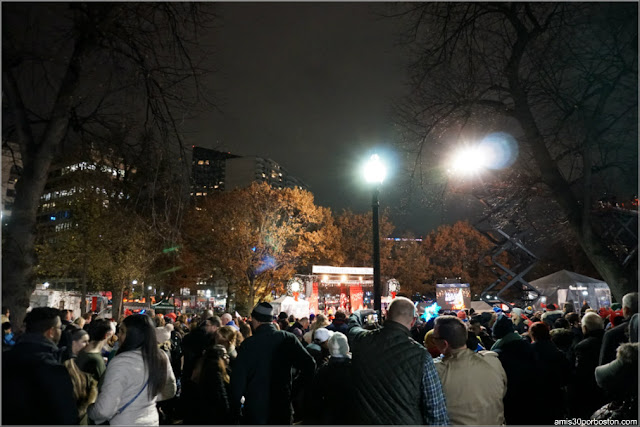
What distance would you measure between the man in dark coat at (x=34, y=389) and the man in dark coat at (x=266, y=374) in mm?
1702

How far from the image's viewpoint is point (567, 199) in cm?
714

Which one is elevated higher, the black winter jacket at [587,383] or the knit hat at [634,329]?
the knit hat at [634,329]

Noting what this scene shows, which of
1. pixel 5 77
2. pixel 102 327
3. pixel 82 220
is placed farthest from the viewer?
pixel 82 220

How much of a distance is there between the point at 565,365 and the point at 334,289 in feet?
115

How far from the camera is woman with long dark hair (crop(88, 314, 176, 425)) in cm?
351

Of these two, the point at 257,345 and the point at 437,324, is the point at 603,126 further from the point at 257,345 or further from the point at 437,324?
the point at 257,345

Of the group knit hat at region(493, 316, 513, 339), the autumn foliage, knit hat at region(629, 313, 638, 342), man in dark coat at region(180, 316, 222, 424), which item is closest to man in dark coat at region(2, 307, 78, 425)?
man in dark coat at region(180, 316, 222, 424)

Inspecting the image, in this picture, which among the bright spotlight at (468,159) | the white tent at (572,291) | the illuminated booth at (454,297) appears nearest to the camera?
the bright spotlight at (468,159)

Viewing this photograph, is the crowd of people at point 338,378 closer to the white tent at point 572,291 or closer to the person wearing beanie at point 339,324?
the person wearing beanie at point 339,324

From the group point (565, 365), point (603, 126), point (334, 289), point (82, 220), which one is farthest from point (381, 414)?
point (334, 289)

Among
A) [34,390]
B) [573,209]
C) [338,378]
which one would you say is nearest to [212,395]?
[338,378]

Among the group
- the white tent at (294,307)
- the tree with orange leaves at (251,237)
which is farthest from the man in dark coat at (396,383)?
the tree with orange leaves at (251,237)

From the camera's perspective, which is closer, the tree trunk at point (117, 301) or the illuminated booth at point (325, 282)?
the illuminated booth at point (325, 282)

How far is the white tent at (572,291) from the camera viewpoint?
65.0 feet
